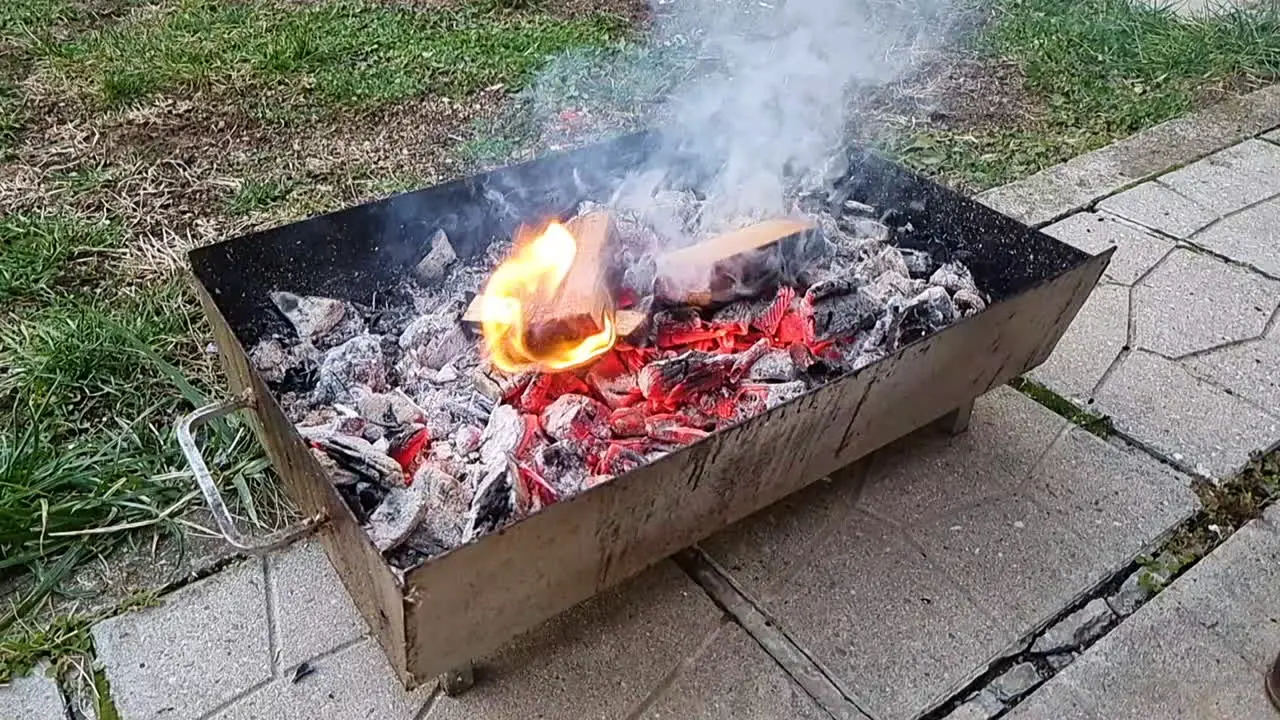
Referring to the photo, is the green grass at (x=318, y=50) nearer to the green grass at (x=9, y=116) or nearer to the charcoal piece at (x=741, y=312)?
the green grass at (x=9, y=116)

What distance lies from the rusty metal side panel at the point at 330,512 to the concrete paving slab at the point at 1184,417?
5.92 ft

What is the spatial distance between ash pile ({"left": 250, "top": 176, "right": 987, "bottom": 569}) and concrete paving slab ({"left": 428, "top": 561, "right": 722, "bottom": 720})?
0.31 metres

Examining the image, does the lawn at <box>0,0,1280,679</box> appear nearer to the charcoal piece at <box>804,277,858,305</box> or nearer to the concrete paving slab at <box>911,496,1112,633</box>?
the charcoal piece at <box>804,277,858,305</box>

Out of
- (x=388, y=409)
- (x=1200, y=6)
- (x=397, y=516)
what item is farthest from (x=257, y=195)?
(x=1200, y=6)

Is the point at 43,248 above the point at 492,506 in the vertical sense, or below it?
below

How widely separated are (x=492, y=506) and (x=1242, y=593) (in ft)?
4.96

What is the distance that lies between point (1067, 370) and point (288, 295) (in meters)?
1.93

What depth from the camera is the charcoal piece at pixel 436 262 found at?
86.3 inches

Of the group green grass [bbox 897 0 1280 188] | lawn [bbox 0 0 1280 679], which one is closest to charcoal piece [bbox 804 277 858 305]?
lawn [bbox 0 0 1280 679]

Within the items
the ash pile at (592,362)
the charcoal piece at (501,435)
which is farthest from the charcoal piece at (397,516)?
the charcoal piece at (501,435)

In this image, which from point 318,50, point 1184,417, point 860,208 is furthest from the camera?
point 318,50

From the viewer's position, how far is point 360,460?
1629 mm

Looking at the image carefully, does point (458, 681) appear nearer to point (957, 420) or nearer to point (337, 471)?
point (337, 471)

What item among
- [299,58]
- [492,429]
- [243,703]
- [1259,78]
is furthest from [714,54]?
[243,703]
